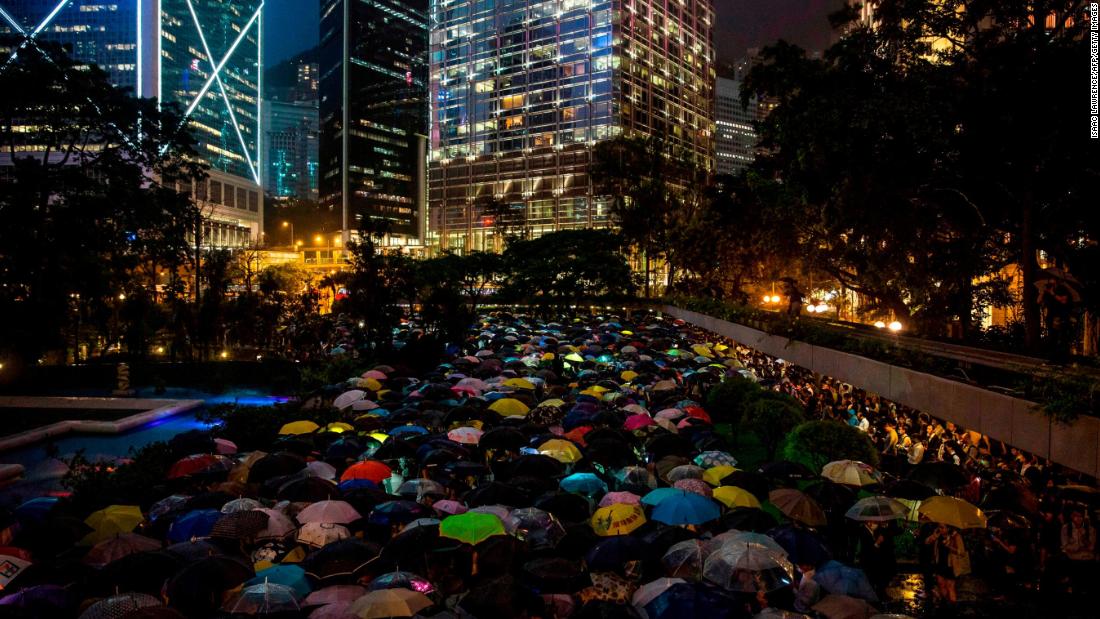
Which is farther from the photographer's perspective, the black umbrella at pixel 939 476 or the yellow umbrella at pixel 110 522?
the black umbrella at pixel 939 476

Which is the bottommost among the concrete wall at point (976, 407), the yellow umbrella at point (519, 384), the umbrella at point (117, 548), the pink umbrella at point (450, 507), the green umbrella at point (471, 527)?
the pink umbrella at point (450, 507)

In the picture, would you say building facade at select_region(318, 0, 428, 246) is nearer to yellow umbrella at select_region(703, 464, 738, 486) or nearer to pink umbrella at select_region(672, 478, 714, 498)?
yellow umbrella at select_region(703, 464, 738, 486)

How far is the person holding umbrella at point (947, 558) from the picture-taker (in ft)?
32.3

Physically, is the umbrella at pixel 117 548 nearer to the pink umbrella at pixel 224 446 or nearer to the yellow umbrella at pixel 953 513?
the pink umbrella at pixel 224 446

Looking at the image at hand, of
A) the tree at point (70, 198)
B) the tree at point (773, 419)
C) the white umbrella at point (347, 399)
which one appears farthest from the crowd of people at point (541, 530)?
the tree at point (70, 198)

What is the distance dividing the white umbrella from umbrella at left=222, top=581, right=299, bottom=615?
10.4 meters

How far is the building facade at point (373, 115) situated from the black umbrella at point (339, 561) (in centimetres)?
11724

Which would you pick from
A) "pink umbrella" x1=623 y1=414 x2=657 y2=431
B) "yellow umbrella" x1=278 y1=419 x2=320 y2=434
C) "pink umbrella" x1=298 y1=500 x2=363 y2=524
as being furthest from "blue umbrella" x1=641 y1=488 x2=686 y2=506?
"yellow umbrella" x1=278 y1=419 x2=320 y2=434

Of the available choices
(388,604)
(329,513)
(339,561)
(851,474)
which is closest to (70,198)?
(329,513)

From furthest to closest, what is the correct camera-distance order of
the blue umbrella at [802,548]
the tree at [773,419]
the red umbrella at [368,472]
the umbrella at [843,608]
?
the tree at [773,419], the red umbrella at [368,472], the blue umbrella at [802,548], the umbrella at [843,608]

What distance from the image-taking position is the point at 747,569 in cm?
775

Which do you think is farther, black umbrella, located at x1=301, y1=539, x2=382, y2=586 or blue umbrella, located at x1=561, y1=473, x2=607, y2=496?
blue umbrella, located at x1=561, y1=473, x2=607, y2=496

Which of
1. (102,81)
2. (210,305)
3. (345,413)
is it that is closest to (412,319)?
(210,305)

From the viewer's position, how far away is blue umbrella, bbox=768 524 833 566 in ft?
28.2
